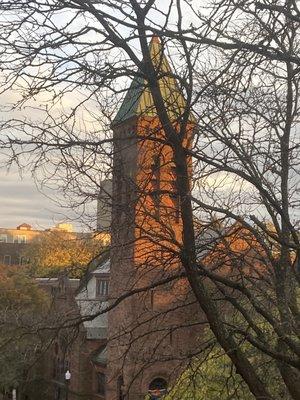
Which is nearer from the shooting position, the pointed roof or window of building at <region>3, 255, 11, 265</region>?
the pointed roof

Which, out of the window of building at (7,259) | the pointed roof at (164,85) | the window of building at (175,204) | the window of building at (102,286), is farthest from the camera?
the window of building at (7,259)

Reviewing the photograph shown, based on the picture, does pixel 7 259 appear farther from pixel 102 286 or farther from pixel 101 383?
pixel 101 383

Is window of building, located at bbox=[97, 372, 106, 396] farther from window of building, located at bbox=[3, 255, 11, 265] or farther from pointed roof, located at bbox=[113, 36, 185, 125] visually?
window of building, located at bbox=[3, 255, 11, 265]

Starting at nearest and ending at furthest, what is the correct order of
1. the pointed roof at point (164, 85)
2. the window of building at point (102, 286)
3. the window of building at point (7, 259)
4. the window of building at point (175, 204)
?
the pointed roof at point (164, 85)
the window of building at point (175, 204)
the window of building at point (102, 286)
the window of building at point (7, 259)

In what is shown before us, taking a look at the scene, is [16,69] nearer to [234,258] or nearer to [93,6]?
[93,6]

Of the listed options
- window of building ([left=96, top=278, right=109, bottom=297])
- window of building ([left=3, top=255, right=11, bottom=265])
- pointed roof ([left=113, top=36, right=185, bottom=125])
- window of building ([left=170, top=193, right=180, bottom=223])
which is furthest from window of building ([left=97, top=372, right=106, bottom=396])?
window of building ([left=3, top=255, right=11, bottom=265])

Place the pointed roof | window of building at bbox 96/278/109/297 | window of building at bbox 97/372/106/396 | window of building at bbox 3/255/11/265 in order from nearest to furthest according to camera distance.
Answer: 1. the pointed roof
2. window of building at bbox 97/372/106/396
3. window of building at bbox 96/278/109/297
4. window of building at bbox 3/255/11/265

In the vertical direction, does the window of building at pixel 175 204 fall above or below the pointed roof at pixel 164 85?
below

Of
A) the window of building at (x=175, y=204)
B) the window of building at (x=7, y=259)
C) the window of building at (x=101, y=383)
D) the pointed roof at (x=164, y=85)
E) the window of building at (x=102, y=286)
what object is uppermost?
the window of building at (x=7, y=259)

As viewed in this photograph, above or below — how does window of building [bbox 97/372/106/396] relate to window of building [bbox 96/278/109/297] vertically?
→ below

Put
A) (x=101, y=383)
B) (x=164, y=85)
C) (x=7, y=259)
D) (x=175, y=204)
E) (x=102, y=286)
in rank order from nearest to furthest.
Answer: (x=164, y=85) < (x=175, y=204) < (x=101, y=383) < (x=102, y=286) < (x=7, y=259)

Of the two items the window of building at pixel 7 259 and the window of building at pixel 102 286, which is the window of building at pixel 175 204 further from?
the window of building at pixel 7 259

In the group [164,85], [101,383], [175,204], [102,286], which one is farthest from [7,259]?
[164,85]

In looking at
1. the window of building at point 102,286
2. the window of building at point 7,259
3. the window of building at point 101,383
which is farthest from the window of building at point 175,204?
the window of building at point 7,259
